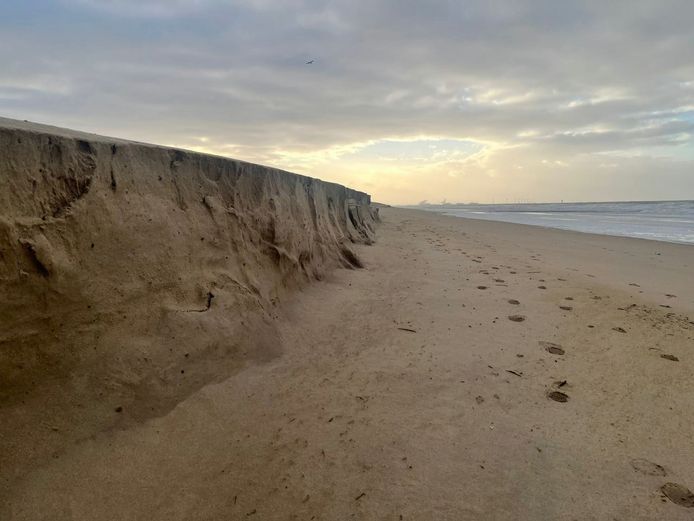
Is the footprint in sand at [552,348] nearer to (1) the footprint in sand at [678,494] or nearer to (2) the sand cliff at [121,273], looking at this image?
(1) the footprint in sand at [678,494]

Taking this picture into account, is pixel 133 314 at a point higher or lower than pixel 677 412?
higher

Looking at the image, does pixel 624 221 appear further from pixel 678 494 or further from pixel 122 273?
pixel 122 273

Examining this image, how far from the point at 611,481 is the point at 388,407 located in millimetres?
1093

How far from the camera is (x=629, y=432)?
220 cm

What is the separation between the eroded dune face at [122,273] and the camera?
1.95m

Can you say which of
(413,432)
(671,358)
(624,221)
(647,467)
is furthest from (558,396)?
(624,221)

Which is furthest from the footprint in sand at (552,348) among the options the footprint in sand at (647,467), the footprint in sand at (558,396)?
the footprint in sand at (647,467)

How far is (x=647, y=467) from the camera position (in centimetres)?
194

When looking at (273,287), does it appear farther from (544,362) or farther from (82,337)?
(544,362)

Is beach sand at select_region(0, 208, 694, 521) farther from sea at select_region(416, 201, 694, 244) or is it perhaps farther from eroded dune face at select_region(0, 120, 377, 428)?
sea at select_region(416, 201, 694, 244)

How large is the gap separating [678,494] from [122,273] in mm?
2937

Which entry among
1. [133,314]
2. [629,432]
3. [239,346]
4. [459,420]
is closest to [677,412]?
[629,432]

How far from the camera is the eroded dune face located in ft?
6.39

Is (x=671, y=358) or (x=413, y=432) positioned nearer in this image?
(x=413, y=432)
